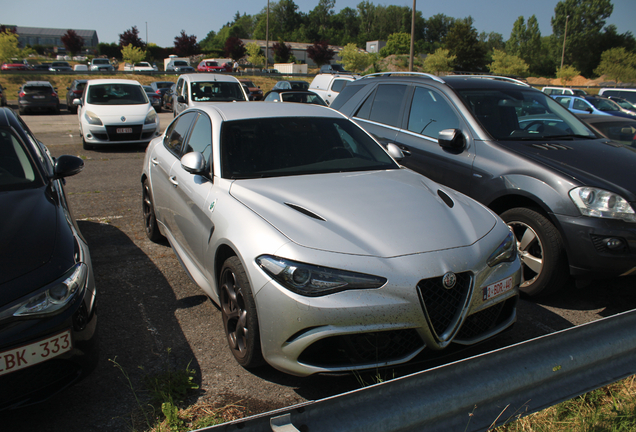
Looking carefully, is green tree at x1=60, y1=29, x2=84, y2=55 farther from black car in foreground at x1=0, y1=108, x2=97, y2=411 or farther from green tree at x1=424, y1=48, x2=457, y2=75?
black car in foreground at x1=0, y1=108, x2=97, y2=411

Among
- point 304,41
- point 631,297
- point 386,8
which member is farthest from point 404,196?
point 386,8

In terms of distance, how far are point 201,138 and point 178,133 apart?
0.83m

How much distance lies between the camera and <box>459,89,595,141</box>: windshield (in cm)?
472

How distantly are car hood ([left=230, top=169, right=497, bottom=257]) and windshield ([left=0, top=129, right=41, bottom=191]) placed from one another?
4.88 ft

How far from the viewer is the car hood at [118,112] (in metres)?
11.6

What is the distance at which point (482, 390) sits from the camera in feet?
6.20

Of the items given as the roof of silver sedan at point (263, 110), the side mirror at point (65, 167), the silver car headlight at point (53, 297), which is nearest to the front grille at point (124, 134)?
the roof of silver sedan at point (263, 110)

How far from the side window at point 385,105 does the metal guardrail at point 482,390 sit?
3741mm

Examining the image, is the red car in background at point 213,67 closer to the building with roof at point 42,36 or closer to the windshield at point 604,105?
the windshield at point 604,105

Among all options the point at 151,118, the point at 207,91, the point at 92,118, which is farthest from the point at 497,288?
the point at 207,91

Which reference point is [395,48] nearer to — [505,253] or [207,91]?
[207,91]

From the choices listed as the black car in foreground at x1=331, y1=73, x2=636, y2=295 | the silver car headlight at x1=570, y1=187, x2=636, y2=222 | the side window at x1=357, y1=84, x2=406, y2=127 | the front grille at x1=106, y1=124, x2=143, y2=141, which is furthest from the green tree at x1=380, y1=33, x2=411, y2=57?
the silver car headlight at x1=570, y1=187, x2=636, y2=222

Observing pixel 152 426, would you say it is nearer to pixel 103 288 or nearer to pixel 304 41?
pixel 103 288

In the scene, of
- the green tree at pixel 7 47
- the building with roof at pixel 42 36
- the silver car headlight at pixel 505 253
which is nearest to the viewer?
the silver car headlight at pixel 505 253
